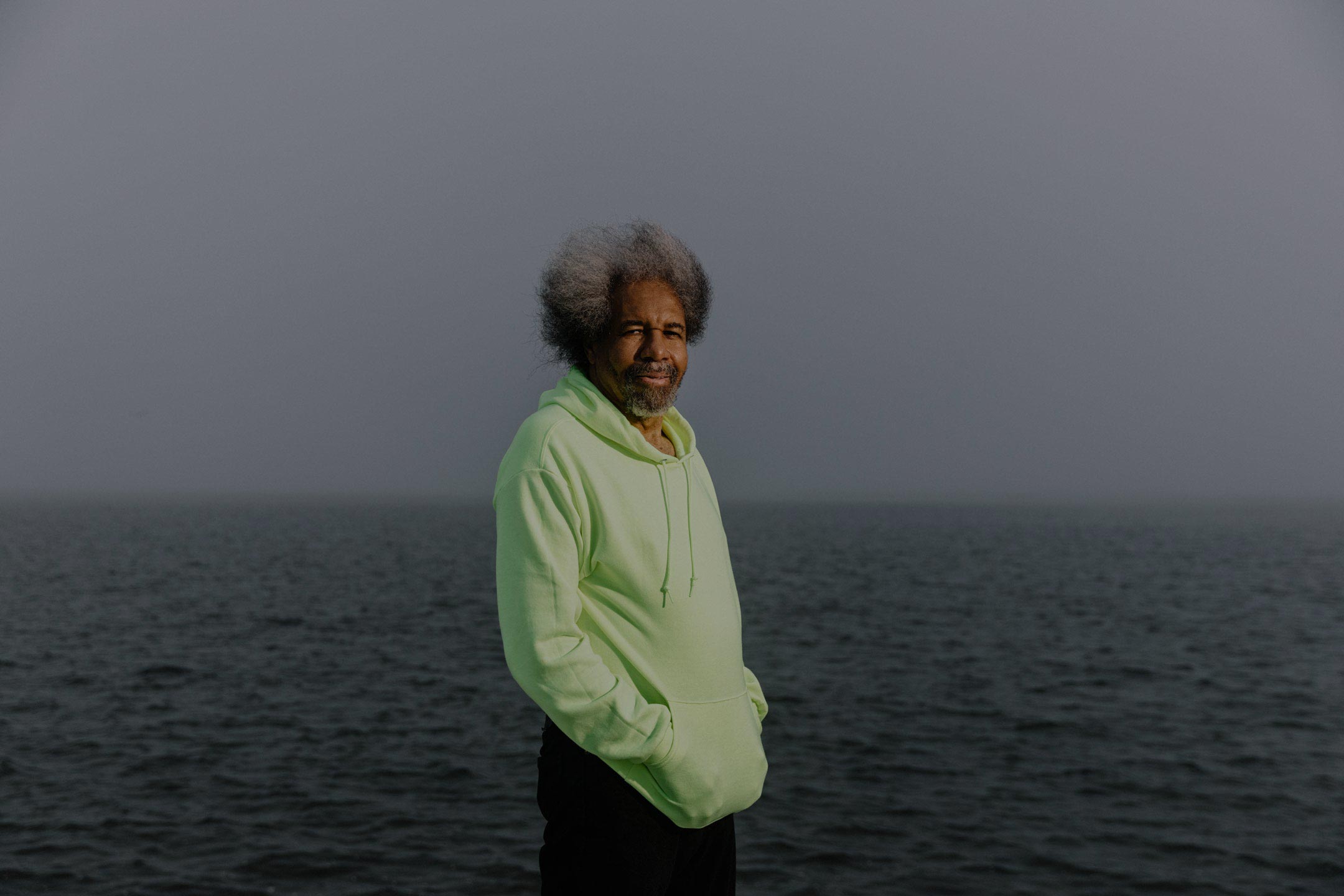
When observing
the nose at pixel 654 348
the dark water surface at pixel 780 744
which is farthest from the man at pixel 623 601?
the dark water surface at pixel 780 744

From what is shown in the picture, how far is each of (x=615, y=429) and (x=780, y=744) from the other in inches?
432

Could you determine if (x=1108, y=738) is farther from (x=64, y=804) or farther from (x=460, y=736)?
(x=64, y=804)

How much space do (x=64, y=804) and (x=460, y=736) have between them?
4547 millimetres

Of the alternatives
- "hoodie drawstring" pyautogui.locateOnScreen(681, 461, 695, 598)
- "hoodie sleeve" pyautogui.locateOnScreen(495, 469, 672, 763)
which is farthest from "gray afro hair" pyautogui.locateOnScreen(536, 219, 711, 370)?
"hoodie sleeve" pyautogui.locateOnScreen(495, 469, 672, 763)

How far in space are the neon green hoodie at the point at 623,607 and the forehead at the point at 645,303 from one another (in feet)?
0.77

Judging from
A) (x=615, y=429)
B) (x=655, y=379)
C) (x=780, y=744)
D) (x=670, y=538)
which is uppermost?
(x=655, y=379)

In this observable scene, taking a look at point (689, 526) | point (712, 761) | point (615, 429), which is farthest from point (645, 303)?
point (712, 761)

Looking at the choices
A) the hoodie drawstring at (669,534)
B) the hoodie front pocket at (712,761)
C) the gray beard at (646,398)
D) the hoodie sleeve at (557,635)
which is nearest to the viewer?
the hoodie sleeve at (557,635)

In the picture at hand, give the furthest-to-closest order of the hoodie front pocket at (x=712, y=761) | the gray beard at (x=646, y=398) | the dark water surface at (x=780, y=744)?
the dark water surface at (x=780, y=744), the gray beard at (x=646, y=398), the hoodie front pocket at (x=712, y=761)

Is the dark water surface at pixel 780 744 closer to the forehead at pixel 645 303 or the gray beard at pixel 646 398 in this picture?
the gray beard at pixel 646 398

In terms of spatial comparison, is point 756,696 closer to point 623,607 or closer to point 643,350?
point 623,607

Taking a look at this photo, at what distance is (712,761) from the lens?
8.21 feet

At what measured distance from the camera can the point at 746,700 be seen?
2.69m

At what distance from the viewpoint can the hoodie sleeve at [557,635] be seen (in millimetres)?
2260
